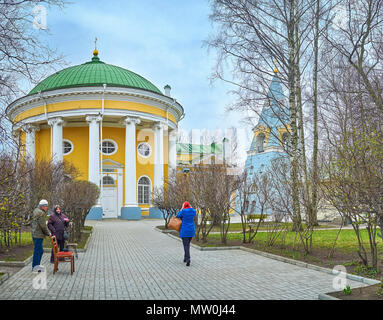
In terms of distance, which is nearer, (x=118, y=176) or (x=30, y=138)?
(x=30, y=138)

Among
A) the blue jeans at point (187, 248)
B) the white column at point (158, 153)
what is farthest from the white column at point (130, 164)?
the blue jeans at point (187, 248)

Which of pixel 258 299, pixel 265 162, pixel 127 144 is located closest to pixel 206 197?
pixel 258 299

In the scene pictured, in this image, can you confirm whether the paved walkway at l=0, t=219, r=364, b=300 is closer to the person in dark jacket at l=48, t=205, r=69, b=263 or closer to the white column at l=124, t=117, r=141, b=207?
the person in dark jacket at l=48, t=205, r=69, b=263

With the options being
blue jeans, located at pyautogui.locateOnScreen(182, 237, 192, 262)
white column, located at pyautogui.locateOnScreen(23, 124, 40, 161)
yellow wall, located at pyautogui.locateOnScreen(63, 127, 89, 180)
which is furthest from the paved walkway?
yellow wall, located at pyautogui.locateOnScreen(63, 127, 89, 180)

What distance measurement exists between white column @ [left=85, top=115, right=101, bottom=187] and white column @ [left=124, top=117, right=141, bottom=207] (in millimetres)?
2337

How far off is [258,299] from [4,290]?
4.61 m

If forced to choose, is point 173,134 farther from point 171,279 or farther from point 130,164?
point 171,279

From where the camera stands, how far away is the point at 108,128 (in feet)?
110

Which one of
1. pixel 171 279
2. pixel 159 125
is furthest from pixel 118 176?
pixel 171 279

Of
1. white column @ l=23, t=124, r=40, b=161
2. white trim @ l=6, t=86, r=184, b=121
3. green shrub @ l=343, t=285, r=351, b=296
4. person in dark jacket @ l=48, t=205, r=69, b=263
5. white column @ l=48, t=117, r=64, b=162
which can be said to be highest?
white trim @ l=6, t=86, r=184, b=121

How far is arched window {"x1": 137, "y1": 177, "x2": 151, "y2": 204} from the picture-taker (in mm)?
33938

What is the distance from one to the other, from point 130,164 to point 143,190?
4.30 metres

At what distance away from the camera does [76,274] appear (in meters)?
8.23

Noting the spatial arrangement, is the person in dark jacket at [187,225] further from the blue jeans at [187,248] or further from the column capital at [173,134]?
the column capital at [173,134]
